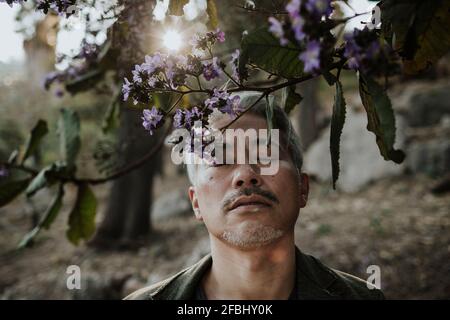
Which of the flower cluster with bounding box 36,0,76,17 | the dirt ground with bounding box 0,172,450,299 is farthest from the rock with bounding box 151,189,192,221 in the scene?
the flower cluster with bounding box 36,0,76,17

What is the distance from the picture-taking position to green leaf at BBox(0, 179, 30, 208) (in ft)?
7.13

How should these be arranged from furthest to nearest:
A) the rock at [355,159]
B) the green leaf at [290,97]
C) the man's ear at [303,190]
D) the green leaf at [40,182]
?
the rock at [355,159]
the green leaf at [40,182]
the man's ear at [303,190]
the green leaf at [290,97]

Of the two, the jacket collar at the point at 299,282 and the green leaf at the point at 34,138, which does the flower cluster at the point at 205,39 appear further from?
the green leaf at the point at 34,138

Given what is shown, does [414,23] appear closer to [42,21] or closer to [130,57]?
[130,57]

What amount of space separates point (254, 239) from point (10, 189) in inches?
58.4

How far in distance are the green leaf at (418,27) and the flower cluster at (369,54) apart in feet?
0.36

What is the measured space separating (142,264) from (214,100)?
14.0ft

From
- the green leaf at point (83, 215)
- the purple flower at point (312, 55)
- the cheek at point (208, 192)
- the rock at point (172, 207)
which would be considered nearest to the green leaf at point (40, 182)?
the green leaf at point (83, 215)

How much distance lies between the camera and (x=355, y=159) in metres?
7.47

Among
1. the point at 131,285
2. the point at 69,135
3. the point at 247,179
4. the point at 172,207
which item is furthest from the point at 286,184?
the point at 172,207

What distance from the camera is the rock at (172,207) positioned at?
7.21 m

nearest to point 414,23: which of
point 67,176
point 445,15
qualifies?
point 445,15

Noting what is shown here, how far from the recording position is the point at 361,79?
95 centimetres

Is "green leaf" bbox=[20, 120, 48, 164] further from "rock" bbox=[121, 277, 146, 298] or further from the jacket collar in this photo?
"rock" bbox=[121, 277, 146, 298]
